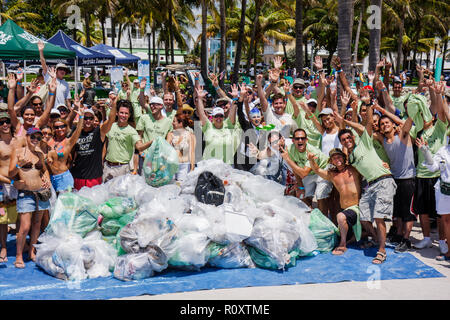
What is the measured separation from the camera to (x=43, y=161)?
492 cm

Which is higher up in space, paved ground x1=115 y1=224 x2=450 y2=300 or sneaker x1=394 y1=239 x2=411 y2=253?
sneaker x1=394 y1=239 x2=411 y2=253

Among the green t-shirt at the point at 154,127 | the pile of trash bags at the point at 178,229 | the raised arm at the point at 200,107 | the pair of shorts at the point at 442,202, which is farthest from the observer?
the green t-shirt at the point at 154,127

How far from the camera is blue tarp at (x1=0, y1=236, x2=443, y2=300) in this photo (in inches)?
167

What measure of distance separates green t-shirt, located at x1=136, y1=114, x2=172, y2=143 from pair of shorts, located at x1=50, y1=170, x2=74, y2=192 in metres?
1.25

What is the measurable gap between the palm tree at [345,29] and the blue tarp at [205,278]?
17.5 feet

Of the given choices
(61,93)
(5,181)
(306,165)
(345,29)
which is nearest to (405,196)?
(306,165)

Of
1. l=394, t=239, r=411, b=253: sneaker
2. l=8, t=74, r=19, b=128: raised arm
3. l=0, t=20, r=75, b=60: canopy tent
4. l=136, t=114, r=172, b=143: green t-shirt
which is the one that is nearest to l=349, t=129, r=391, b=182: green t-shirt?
l=394, t=239, r=411, b=253: sneaker

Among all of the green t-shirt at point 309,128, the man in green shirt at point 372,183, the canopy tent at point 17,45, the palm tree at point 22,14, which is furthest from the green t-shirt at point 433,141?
the palm tree at point 22,14

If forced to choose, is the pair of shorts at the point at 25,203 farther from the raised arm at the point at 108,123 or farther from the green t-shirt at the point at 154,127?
the green t-shirt at the point at 154,127

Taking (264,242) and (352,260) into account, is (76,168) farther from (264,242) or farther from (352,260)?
(352,260)

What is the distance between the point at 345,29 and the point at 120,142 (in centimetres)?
577

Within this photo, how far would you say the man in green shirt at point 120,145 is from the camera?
5852 millimetres

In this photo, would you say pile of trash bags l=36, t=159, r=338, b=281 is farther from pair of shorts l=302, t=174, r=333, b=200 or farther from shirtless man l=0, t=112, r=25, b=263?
shirtless man l=0, t=112, r=25, b=263

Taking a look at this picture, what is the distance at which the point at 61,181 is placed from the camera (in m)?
5.42
